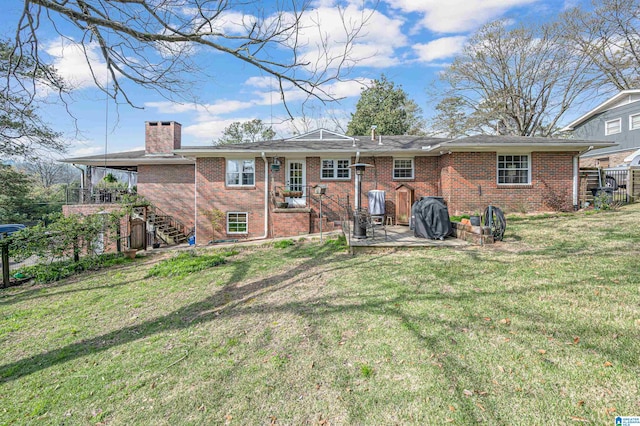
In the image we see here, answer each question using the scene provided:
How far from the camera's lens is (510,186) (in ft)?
38.3

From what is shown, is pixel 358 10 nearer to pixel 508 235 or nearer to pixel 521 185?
pixel 508 235

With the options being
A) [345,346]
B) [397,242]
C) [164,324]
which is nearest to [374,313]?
[345,346]

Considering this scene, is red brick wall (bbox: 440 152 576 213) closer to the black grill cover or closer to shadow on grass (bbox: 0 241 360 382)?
the black grill cover

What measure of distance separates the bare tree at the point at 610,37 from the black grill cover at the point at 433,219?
23289 mm

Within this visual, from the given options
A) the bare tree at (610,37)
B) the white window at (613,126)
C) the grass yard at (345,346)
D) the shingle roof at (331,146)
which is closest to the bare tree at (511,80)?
the bare tree at (610,37)

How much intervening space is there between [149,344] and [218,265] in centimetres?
409

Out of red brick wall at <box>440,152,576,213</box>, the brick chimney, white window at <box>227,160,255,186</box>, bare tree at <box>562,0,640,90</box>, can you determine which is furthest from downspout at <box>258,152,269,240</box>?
bare tree at <box>562,0,640,90</box>

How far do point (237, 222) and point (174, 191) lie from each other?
4776mm

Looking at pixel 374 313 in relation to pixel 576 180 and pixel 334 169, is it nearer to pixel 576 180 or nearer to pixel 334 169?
pixel 334 169

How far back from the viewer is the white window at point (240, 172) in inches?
508

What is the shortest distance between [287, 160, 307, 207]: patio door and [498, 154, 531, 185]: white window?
7.57m

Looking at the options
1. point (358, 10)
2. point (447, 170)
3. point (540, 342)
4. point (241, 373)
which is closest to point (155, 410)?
point (241, 373)

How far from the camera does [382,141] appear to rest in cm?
1442

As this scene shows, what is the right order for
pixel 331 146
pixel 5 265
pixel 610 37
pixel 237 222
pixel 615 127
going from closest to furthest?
pixel 5 265 → pixel 331 146 → pixel 237 222 → pixel 615 127 → pixel 610 37
